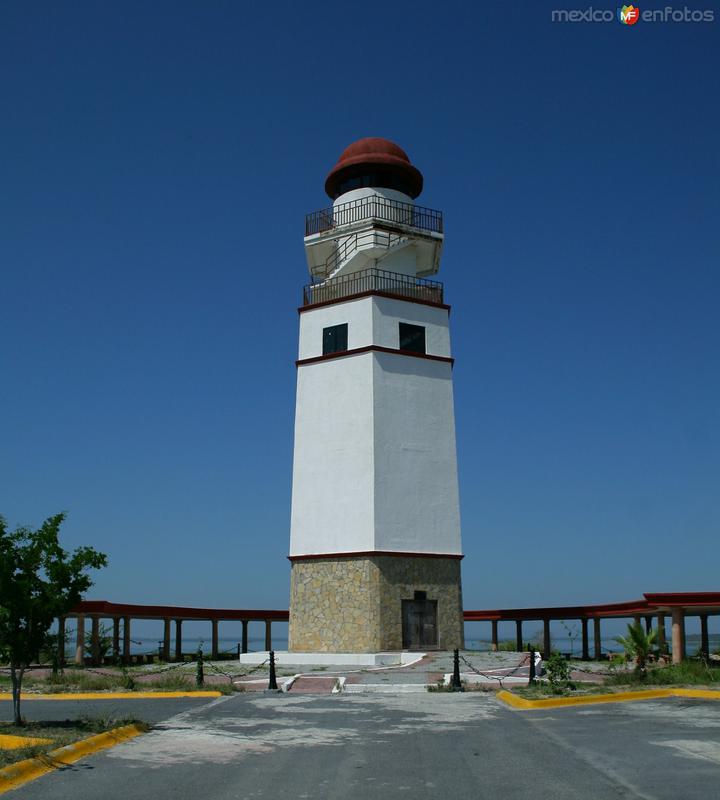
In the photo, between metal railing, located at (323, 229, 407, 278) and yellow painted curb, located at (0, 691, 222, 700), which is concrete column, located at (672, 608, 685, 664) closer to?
yellow painted curb, located at (0, 691, 222, 700)

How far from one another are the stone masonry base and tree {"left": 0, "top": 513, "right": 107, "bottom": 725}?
17748 mm

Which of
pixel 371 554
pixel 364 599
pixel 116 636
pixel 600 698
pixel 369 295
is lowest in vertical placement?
pixel 116 636

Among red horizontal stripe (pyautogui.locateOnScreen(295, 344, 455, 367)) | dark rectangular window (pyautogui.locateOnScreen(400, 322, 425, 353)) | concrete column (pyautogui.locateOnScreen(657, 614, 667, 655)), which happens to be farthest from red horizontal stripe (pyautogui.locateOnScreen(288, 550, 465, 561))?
concrete column (pyautogui.locateOnScreen(657, 614, 667, 655))

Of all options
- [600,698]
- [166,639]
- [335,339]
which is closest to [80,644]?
[166,639]

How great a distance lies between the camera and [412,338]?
35.1m

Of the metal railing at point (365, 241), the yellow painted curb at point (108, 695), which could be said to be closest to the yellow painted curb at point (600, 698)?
the yellow painted curb at point (108, 695)

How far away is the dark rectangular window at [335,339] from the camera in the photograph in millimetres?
34938

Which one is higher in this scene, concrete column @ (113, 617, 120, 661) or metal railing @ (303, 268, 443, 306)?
metal railing @ (303, 268, 443, 306)

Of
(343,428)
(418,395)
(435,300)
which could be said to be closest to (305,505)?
(343,428)

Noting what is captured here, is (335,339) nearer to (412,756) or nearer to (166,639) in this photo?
(166,639)

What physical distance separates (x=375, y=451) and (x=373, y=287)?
694 cm

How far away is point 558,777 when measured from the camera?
33.0ft

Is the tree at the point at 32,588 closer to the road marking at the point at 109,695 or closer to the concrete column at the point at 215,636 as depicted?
the road marking at the point at 109,695

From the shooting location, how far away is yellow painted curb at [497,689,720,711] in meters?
17.9
